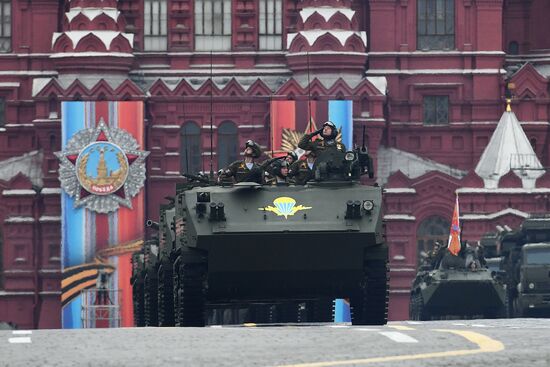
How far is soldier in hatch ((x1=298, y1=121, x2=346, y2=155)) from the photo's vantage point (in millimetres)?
30609

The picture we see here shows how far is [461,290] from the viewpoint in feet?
166

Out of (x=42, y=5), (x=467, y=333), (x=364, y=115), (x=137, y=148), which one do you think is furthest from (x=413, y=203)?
(x=467, y=333)

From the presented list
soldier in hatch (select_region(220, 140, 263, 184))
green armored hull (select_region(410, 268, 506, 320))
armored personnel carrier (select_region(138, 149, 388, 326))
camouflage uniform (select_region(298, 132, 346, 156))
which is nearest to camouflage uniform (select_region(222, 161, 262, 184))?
soldier in hatch (select_region(220, 140, 263, 184))

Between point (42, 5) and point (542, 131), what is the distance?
1717cm

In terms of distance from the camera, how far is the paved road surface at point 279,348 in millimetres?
19109

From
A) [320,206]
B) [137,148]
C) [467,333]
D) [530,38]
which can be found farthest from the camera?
[530,38]

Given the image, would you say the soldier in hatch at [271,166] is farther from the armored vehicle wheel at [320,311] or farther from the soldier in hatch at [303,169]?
the armored vehicle wheel at [320,311]

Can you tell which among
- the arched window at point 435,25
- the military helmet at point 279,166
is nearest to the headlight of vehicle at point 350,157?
the military helmet at point 279,166

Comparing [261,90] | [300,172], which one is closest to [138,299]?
[300,172]

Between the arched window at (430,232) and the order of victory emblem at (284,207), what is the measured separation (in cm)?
4385

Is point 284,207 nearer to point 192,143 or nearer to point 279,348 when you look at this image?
point 279,348

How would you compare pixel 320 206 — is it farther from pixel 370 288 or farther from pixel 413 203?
pixel 413 203

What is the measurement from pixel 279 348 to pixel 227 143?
178 feet

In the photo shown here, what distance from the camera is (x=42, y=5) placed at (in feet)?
252
